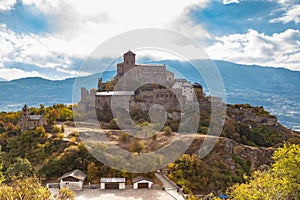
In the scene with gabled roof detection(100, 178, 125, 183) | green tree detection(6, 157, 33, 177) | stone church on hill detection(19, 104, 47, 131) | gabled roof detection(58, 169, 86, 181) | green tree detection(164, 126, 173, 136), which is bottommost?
gabled roof detection(100, 178, 125, 183)

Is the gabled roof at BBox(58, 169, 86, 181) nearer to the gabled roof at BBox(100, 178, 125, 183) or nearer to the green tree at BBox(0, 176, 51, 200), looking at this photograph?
the gabled roof at BBox(100, 178, 125, 183)

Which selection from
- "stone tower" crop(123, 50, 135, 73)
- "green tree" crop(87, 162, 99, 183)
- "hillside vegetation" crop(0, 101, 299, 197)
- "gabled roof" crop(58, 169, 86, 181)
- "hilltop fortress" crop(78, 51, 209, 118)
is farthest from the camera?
"stone tower" crop(123, 50, 135, 73)

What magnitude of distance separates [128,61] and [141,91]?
10.7 meters

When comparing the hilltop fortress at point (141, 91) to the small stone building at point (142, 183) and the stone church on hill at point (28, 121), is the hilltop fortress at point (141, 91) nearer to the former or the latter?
the stone church on hill at point (28, 121)

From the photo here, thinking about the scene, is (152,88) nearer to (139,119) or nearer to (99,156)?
(139,119)

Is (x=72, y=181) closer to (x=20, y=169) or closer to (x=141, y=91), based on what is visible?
(x=20, y=169)

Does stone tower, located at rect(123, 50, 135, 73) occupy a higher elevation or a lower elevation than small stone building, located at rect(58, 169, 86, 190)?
higher

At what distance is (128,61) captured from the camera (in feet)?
211

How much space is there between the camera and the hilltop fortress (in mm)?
54500

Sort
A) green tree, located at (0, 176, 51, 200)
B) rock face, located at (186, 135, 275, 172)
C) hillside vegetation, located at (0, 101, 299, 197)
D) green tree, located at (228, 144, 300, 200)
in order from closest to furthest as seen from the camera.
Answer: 1. green tree, located at (228, 144, 300, 200)
2. green tree, located at (0, 176, 51, 200)
3. hillside vegetation, located at (0, 101, 299, 197)
4. rock face, located at (186, 135, 275, 172)

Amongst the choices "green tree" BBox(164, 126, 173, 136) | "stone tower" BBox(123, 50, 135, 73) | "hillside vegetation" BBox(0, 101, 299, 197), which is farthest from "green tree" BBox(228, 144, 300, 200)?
"stone tower" BBox(123, 50, 135, 73)

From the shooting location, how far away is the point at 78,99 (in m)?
59.1

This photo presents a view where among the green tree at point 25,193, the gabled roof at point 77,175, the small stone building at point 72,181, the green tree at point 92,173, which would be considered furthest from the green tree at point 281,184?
the green tree at point 92,173

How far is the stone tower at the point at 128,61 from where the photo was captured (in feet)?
210
